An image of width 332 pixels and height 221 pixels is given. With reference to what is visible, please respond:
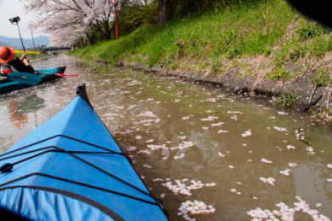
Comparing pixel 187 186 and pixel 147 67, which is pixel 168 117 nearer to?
pixel 187 186

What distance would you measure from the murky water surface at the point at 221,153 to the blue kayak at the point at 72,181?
2.84ft

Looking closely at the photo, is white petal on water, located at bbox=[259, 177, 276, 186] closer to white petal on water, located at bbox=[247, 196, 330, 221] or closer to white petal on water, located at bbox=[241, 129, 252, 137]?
white petal on water, located at bbox=[247, 196, 330, 221]

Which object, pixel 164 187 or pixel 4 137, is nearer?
pixel 164 187

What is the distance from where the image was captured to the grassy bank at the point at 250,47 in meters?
6.86

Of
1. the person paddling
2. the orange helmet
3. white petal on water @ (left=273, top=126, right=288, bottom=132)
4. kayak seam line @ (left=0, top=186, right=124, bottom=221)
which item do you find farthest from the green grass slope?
the orange helmet

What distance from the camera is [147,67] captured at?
15.3 m

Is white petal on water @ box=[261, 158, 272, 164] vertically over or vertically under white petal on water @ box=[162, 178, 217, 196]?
over

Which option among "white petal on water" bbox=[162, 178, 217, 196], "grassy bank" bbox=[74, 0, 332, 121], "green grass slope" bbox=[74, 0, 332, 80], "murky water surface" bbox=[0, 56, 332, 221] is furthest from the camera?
"green grass slope" bbox=[74, 0, 332, 80]

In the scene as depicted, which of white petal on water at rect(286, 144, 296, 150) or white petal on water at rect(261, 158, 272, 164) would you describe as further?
white petal on water at rect(286, 144, 296, 150)

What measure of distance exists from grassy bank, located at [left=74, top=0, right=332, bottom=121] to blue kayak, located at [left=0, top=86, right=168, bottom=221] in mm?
3575

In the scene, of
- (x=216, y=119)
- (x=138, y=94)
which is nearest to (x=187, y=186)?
(x=216, y=119)

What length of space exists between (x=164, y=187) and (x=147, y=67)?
39.9 feet

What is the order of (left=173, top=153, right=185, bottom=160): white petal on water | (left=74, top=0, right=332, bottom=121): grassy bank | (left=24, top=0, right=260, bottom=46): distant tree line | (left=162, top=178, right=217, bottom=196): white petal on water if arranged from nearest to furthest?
(left=162, top=178, right=217, bottom=196): white petal on water < (left=173, top=153, right=185, bottom=160): white petal on water < (left=74, top=0, right=332, bottom=121): grassy bank < (left=24, top=0, right=260, bottom=46): distant tree line

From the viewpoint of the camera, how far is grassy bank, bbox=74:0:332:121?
686 cm
